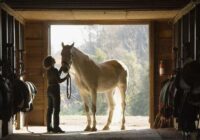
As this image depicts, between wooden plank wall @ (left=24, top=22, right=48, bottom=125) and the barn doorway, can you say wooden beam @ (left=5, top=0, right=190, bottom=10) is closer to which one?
wooden plank wall @ (left=24, top=22, right=48, bottom=125)

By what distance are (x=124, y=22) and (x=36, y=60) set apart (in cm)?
202

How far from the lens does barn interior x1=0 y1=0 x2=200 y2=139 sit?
630 cm

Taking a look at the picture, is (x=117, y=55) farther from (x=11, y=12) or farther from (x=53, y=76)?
(x=11, y=12)

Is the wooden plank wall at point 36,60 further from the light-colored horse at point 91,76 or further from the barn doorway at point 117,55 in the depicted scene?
the barn doorway at point 117,55

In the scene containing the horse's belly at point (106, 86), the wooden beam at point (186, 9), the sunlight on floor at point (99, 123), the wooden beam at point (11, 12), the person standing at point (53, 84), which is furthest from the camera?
the sunlight on floor at point (99, 123)

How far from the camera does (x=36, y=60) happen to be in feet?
33.9

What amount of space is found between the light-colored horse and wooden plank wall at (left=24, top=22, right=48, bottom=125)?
135 cm

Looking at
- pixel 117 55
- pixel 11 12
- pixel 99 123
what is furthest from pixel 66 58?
pixel 117 55

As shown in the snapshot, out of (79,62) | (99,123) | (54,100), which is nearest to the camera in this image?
(54,100)

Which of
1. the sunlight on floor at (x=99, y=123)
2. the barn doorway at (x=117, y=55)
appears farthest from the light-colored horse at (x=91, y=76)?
the barn doorway at (x=117, y=55)

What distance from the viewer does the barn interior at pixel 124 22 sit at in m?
6.30

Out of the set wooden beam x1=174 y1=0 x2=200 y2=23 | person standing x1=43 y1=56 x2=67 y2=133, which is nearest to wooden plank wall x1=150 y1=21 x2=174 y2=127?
wooden beam x1=174 y1=0 x2=200 y2=23

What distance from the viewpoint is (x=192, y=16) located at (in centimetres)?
769

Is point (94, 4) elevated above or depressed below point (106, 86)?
above
